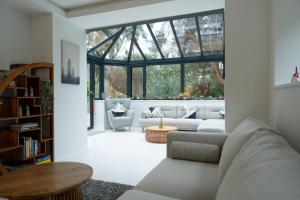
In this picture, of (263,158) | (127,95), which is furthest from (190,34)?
(263,158)

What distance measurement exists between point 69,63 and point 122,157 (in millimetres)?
1908

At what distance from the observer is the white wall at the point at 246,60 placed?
2.59 m

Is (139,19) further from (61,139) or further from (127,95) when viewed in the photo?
(127,95)

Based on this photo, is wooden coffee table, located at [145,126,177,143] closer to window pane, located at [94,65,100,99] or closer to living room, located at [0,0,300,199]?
living room, located at [0,0,300,199]

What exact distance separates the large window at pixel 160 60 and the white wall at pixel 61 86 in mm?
2632

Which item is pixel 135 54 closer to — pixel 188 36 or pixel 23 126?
pixel 188 36

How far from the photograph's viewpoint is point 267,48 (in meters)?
2.58

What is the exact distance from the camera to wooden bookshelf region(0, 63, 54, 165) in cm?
283

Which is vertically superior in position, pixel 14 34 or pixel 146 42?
pixel 146 42

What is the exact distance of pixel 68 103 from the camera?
12.1ft

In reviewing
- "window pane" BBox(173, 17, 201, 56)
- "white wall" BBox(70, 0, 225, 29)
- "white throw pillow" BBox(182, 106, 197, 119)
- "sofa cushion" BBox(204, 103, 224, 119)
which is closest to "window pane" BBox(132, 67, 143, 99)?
"window pane" BBox(173, 17, 201, 56)

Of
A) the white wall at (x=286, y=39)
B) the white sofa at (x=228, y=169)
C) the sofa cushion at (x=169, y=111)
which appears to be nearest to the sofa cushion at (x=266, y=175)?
the white sofa at (x=228, y=169)

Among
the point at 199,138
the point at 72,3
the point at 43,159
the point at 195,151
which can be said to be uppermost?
the point at 72,3

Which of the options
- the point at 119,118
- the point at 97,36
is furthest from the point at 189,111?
the point at 97,36
